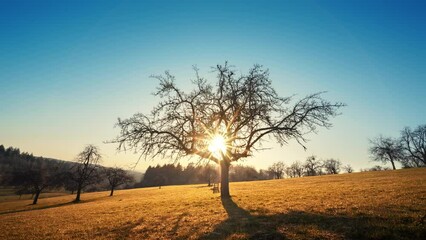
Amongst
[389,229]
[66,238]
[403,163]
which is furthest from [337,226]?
[403,163]

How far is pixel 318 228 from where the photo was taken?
1016cm

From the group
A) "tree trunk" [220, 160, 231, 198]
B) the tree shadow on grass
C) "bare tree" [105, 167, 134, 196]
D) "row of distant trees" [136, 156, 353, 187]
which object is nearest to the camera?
the tree shadow on grass

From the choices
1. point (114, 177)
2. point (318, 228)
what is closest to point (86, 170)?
point (114, 177)

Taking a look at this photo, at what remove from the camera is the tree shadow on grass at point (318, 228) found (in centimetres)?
874

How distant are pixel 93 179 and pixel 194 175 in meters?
111

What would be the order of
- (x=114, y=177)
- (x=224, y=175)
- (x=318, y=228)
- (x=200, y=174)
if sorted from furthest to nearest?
(x=200, y=174), (x=114, y=177), (x=224, y=175), (x=318, y=228)

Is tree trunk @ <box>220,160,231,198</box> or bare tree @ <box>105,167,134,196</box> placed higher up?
bare tree @ <box>105,167,134,196</box>

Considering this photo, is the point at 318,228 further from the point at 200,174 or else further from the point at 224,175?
the point at 200,174

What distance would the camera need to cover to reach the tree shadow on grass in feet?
28.7

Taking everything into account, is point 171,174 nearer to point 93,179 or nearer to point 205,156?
point 93,179

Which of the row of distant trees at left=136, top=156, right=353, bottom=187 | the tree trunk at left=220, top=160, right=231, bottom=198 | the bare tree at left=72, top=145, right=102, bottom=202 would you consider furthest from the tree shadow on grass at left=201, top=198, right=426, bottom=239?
the row of distant trees at left=136, top=156, right=353, bottom=187

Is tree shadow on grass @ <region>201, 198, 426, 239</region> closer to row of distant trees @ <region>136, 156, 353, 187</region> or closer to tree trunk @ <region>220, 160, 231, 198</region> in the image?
tree trunk @ <region>220, 160, 231, 198</region>

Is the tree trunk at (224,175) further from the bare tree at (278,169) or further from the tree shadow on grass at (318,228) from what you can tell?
the bare tree at (278,169)

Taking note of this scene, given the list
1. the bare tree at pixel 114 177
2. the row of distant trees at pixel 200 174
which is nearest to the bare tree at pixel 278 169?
the row of distant trees at pixel 200 174
